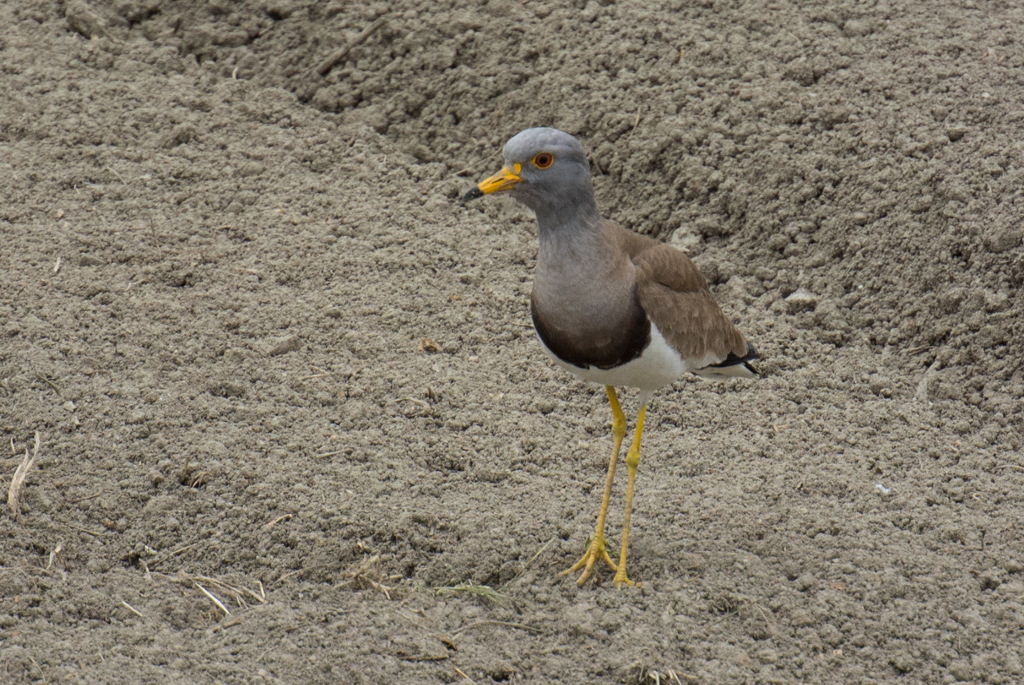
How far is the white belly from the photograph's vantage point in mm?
3598

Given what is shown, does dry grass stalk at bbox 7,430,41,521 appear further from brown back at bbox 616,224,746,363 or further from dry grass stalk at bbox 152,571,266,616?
brown back at bbox 616,224,746,363

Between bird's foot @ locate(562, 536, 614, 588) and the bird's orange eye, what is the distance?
1353 mm

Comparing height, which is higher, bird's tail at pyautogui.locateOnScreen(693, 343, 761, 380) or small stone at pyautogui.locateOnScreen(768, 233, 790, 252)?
bird's tail at pyautogui.locateOnScreen(693, 343, 761, 380)

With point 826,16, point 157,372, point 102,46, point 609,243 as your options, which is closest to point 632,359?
point 609,243

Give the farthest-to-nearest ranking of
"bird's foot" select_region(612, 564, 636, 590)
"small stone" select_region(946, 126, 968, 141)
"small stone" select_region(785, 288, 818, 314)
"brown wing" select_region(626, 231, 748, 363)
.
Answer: "small stone" select_region(946, 126, 968, 141), "small stone" select_region(785, 288, 818, 314), "bird's foot" select_region(612, 564, 636, 590), "brown wing" select_region(626, 231, 748, 363)

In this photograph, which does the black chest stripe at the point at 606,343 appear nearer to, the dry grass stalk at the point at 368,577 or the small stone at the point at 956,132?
the dry grass stalk at the point at 368,577

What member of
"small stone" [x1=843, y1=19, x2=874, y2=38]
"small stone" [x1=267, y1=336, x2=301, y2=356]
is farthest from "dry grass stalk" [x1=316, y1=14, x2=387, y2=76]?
"small stone" [x1=843, y1=19, x2=874, y2=38]

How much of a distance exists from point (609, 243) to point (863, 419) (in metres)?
1.81

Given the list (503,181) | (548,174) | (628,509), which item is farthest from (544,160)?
(628,509)

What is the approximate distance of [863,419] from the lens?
476cm

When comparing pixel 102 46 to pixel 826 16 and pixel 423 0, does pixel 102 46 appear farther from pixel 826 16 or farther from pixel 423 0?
pixel 826 16

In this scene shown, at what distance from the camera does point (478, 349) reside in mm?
5129

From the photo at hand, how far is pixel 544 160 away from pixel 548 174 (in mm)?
47

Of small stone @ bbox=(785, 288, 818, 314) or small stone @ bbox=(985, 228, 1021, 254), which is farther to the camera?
small stone @ bbox=(785, 288, 818, 314)
